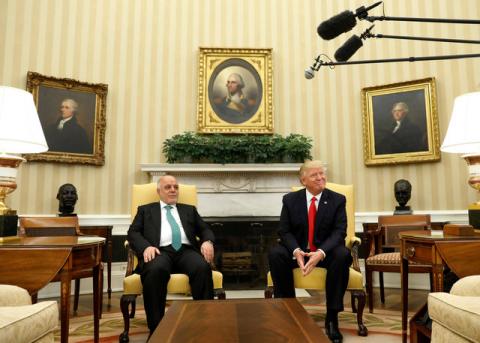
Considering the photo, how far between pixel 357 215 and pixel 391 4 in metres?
3.20

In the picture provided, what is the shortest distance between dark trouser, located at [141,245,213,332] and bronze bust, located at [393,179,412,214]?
121 inches

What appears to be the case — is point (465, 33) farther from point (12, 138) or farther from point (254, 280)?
point (12, 138)

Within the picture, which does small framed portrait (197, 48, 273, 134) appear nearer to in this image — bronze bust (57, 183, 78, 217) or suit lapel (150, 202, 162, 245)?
bronze bust (57, 183, 78, 217)

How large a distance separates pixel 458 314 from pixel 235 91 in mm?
4678

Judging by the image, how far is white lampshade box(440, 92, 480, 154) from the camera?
267 centimetres

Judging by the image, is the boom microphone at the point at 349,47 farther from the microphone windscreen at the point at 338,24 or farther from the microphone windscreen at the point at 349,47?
the microphone windscreen at the point at 338,24

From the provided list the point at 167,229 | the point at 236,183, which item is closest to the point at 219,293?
the point at 167,229

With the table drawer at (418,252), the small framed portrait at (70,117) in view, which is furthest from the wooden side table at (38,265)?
the small framed portrait at (70,117)

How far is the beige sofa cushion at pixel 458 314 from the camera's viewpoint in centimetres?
164

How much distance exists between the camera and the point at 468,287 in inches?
82.4

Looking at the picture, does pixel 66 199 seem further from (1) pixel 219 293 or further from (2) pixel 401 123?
(2) pixel 401 123

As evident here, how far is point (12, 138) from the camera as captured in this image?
2.47 metres

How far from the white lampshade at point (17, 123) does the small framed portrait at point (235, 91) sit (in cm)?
324

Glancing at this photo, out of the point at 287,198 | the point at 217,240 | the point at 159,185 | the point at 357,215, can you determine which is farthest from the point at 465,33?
the point at 159,185
